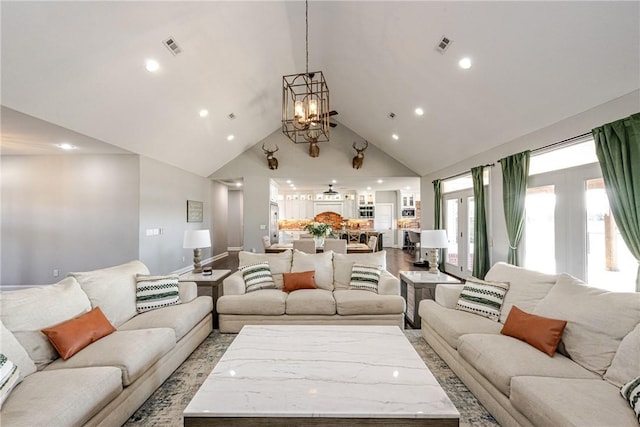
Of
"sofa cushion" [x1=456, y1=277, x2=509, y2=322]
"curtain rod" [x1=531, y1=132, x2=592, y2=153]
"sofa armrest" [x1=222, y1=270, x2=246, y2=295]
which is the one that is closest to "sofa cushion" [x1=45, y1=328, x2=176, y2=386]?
"sofa armrest" [x1=222, y1=270, x2=246, y2=295]

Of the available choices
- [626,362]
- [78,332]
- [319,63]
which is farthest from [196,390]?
[319,63]

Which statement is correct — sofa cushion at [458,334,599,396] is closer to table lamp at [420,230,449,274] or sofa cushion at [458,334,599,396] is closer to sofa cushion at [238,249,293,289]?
table lamp at [420,230,449,274]

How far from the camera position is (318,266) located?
3.67 metres

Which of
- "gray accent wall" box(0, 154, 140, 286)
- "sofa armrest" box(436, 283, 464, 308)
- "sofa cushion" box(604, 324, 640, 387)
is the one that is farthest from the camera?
"gray accent wall" box(0, 154, 140, 286)

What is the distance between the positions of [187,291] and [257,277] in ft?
2.68

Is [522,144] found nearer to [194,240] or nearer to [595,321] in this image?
[595,321]

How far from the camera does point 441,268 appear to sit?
6.84m

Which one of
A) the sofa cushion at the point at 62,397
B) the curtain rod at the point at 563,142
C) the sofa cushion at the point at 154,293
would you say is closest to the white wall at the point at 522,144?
the curtain rod at the point at 563,142

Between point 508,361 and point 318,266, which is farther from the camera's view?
point 318,266

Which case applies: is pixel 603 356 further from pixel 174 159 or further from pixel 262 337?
pixel 174 159

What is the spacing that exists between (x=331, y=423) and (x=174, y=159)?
6.08 metres

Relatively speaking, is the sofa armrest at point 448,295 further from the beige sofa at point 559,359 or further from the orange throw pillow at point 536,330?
the orange throw pillow at point 536,330

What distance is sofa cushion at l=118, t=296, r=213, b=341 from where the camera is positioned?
241 centimetres

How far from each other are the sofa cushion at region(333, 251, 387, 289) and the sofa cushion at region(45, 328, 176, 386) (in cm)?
206
